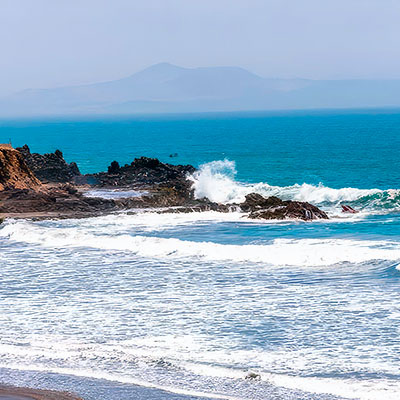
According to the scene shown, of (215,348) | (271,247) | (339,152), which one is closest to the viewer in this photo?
(215,348)

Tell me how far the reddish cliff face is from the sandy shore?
30456 millimetres

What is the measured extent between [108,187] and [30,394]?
34.9m

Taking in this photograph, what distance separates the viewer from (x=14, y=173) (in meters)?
44.6

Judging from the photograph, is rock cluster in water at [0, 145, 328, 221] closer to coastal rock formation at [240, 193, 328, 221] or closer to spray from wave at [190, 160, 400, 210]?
coastal rock formation at [240, 193, 328, 221]

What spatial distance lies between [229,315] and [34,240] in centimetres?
1505

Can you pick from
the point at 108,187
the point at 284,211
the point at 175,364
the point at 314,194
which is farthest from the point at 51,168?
the point at 175,364

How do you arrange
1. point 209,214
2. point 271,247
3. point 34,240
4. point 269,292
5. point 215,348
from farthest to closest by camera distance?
point 209,214 → point 34,240 → point 271,247 → point 269,292 → point 215,348

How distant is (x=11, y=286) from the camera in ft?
74.6

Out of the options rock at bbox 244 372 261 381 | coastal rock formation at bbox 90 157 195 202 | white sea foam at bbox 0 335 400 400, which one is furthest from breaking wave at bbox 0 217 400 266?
coastal rock formation at bbox 90 157 195 202

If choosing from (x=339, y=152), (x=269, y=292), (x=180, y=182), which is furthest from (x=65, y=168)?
(x=339, y=152)

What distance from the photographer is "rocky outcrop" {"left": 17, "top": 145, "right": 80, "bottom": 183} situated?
51844 millimetres

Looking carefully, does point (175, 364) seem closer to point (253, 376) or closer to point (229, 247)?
point (253, 376)

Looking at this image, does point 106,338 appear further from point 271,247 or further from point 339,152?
point 339,152

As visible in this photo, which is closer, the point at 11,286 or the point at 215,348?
the point at 215,348
